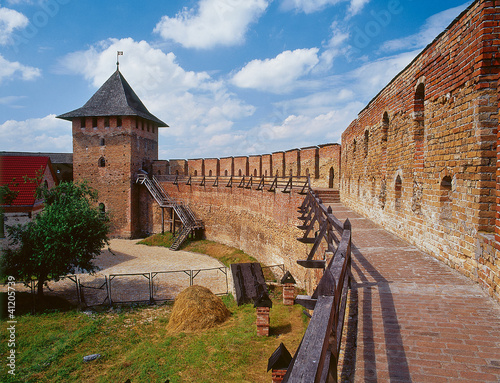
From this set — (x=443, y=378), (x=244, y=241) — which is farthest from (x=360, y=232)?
(x=244, y=241)

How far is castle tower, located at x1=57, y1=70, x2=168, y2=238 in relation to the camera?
900 inches

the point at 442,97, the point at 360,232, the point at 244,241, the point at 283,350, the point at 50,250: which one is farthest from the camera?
the point at 244,241

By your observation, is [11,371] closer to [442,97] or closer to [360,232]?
[360,232]

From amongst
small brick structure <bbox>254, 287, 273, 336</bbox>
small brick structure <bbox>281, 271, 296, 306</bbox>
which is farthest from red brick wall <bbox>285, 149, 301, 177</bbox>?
small brick structure <bbox>254, 287, 273, 336</bbox>

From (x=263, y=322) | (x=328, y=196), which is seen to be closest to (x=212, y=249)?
(x=328, y=196)

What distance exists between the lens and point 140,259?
56.2 ft

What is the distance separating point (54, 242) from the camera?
10117 millimetres

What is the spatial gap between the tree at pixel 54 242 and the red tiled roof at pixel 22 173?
309cm

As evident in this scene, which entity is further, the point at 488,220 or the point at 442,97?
the point at 442,97

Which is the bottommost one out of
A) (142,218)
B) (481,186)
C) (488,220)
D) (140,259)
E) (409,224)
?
(140,259)

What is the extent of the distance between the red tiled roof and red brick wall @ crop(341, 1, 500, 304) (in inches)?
552

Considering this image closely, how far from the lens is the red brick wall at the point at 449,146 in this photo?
11.3ft

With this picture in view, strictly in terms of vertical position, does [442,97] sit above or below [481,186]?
above

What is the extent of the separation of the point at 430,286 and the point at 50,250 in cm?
1076
